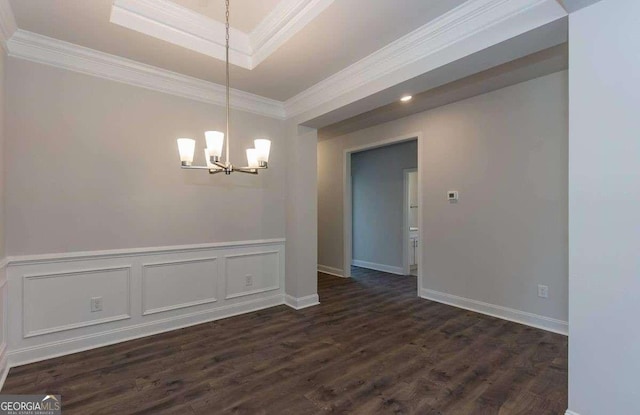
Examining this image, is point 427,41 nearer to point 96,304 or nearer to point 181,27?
point 181,27

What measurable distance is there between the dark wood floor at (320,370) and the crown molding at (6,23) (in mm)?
2676

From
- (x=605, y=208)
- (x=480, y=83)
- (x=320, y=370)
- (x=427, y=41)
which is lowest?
(x=320, y=370)

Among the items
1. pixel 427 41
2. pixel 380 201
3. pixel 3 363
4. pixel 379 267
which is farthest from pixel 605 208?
pixel 379 267

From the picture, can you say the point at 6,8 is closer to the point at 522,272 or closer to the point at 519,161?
the point at 519,161

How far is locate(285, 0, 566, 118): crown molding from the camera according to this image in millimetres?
2029

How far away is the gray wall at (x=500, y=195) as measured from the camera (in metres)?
3.36

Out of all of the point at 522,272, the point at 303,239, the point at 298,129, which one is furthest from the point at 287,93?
the point at 522,272

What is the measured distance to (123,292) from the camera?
10.1 feet

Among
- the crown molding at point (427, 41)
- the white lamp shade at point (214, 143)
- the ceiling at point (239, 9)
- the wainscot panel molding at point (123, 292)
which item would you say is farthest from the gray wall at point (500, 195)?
the white lamp shade at point (214, 143)

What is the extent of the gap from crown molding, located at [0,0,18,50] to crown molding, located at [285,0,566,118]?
2.62 meters

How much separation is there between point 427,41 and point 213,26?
6.34 ft

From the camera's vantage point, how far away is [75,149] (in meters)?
2.84

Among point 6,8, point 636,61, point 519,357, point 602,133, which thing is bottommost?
point 519,357

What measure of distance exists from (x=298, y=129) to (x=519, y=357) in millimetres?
3495
